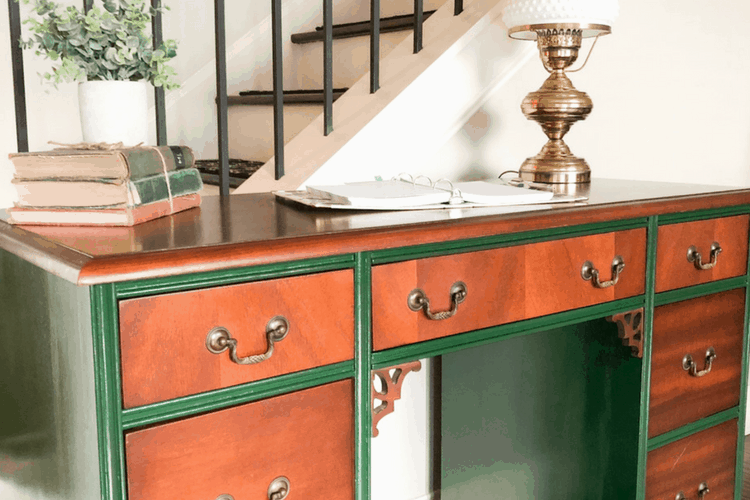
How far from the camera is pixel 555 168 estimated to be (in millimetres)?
1547

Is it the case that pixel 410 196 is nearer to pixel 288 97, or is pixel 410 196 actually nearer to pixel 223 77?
pixel 223 77

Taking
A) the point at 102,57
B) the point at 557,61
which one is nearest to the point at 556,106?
the point at 557,61

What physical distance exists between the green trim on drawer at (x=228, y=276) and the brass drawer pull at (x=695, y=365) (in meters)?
0.89

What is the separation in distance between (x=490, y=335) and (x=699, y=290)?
599mm

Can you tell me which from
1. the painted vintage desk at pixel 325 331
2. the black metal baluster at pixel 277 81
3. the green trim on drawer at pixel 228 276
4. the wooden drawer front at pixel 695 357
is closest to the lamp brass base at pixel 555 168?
the painted vintage desk at pixel 325 331

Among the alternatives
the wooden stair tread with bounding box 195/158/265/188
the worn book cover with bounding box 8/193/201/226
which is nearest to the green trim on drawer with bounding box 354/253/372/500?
the worn book cover with bounding box 8/193/201/226

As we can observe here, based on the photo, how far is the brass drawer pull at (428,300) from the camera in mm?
1001

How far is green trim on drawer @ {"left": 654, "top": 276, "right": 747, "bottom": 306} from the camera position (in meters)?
1.38

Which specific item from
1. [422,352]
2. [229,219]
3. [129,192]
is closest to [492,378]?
[422,352]

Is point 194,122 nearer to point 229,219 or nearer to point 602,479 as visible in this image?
point 229,219

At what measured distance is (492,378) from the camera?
5.49 feet

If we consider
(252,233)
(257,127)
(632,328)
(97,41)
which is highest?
(97,41)

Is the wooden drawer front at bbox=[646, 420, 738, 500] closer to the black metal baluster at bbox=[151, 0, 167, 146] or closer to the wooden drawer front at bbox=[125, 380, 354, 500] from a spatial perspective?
the wooden drawer front at bbox=[125, 380, 354, 500]

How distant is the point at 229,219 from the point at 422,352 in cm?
34
